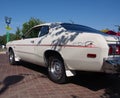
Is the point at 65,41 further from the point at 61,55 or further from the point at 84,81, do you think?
the point at 84,81

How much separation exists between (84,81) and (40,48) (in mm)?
1604

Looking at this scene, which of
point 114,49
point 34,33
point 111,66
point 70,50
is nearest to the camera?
point 111,66

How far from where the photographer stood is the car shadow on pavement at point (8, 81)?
568 centimetres

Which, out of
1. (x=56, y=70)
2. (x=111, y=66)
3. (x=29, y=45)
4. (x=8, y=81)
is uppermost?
(x=29, y=45)

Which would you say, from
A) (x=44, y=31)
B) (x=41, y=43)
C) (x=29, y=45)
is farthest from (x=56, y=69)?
(x=29, y=45)

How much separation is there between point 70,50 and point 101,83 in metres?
1.69

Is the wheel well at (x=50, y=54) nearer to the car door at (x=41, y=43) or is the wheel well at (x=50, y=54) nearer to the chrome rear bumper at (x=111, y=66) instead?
the car door at (x=41, y=43)

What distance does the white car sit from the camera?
470 centimetres

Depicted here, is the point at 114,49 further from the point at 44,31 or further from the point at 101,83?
the point at 44,31

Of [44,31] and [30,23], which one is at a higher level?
[30,23]

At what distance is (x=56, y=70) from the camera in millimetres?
6043

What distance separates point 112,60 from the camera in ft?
15.4

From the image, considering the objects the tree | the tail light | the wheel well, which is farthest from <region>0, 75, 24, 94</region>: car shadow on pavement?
the tree

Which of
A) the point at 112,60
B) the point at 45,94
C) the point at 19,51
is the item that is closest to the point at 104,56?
the point at 112,60
